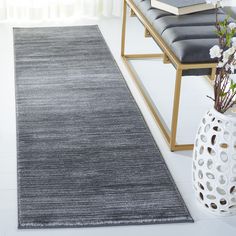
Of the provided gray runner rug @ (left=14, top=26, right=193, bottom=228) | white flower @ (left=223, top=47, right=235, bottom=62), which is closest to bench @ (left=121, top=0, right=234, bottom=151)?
gray runner rug @ (left=14, top=26, right=193, bottom=228)

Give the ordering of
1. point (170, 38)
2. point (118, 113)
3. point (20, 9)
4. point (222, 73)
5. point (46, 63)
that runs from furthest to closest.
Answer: point (20, 9)
point (46, 63)
point (118, 113)
point (170, 38)
point (222, 73)

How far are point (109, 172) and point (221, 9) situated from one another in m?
1.31

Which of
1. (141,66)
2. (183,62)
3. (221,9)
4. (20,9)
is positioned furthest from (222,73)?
(20,9)

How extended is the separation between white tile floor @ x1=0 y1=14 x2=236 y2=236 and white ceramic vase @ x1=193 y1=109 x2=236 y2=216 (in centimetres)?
7

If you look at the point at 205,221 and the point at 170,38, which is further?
the point at 170,38

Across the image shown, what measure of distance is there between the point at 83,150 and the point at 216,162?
734mm

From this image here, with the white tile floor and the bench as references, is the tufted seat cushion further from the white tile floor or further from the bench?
the white tile floor

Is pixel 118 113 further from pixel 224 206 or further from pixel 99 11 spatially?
pixel 99 11

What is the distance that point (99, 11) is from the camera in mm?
4715

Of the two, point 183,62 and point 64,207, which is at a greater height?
point 183,62

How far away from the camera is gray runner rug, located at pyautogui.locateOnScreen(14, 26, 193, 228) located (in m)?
2.27

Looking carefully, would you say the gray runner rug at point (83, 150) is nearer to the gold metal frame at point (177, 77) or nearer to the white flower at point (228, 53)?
the gold metal frame at point (177, 77)

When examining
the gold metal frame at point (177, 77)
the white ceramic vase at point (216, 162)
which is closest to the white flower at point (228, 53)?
the white ceramic vase at point (216, 162)

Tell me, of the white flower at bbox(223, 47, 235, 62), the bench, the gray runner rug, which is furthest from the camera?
the bench
